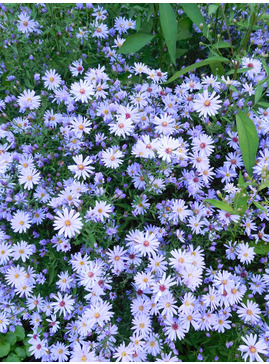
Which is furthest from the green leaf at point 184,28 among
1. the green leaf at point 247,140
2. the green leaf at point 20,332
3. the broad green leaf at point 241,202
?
the green leaf at point 20,332

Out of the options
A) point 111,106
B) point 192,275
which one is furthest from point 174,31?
point 192,275

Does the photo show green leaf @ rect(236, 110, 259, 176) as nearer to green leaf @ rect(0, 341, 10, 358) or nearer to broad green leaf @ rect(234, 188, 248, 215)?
broad green leaf @ rect(234, 188, 248, 215)

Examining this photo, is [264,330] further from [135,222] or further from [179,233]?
[135,222]

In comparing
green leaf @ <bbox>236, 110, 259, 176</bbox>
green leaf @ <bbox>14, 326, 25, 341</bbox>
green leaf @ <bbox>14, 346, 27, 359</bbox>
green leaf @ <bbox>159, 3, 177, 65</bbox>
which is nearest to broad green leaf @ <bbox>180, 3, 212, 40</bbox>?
green leaf @ <bbox>159, 3, 177, 65</bbox>

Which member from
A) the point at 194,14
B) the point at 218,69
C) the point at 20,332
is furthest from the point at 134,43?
the point at 20,332

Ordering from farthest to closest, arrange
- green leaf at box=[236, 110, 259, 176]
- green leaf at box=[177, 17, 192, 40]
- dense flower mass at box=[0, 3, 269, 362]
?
green leaf at box=[177, 17, 192, 40] < green leaf at box=[236, 110, 259, 176] < dense flower mass at box=[0, 3, 269, 362]

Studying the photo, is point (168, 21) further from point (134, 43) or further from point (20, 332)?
point (20, 332)
